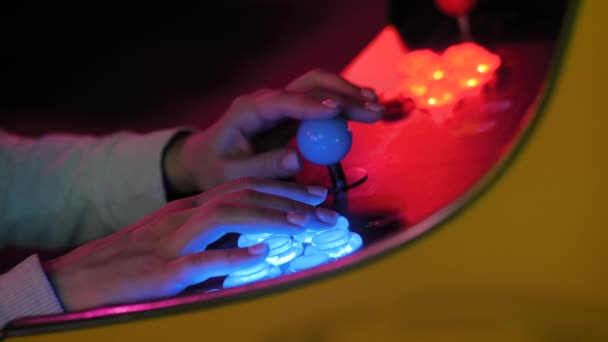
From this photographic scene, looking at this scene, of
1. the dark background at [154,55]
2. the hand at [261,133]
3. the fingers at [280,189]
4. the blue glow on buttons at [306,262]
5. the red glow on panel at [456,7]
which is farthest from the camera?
the dark background at [154,55]

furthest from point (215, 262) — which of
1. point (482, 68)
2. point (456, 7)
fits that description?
point (456, 7)

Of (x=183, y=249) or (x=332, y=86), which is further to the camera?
(x=332, y=86)

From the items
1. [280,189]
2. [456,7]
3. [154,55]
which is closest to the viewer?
[280,189]

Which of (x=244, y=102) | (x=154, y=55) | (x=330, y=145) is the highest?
(x=154, y=55)

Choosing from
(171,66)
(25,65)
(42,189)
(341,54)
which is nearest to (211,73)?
(171,66)

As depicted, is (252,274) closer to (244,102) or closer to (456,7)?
(244,102)

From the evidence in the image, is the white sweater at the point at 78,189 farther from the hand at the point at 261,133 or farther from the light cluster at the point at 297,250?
the light cluster at the point at 297,250

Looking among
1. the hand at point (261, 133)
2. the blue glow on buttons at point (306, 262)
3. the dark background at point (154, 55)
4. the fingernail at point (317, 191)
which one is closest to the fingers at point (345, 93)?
the hand at point (261, 133)

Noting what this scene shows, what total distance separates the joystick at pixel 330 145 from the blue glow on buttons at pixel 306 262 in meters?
0.15

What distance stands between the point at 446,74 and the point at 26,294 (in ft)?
1.71

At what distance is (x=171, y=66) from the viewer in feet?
6.97

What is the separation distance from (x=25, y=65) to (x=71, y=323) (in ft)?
7.10

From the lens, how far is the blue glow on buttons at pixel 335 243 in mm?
467

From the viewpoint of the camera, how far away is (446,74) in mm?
747
